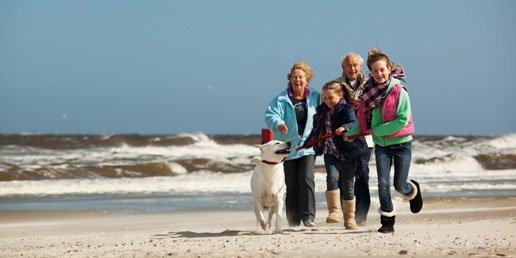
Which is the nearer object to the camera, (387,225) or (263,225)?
(387,225)

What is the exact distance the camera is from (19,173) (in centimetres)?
2158

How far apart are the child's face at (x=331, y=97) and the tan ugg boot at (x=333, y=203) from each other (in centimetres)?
94

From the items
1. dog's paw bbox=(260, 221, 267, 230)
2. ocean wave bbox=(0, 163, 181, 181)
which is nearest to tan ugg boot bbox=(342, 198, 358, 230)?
dog's paw bbox=(260, 221, 267, 230)

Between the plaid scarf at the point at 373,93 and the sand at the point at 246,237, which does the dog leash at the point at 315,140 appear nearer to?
the plaid scarf at the point at 373,93

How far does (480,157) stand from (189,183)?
15.0m

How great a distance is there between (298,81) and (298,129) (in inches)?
20.3

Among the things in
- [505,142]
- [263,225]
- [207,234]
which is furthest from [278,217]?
[505,142]

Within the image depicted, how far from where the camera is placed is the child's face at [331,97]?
28.8 feet

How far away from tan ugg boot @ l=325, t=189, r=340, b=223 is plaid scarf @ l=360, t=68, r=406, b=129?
117 cm

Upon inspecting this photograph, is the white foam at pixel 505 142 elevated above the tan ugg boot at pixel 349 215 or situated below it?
above

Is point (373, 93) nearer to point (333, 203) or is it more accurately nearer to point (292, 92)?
point (292, 92)

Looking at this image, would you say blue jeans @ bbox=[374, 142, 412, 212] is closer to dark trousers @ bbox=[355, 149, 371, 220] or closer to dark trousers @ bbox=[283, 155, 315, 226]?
dark trousers @ bbox=[355, 149, 371, 220]

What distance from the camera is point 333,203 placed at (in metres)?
9.18

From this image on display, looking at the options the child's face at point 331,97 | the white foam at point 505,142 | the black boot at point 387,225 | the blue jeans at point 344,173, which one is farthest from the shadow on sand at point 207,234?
the white foam at point 505,142
